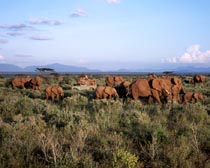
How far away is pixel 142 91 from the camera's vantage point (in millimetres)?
22500

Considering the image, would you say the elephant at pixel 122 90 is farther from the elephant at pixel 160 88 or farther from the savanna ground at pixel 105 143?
the savanna ground at pixel 105 143

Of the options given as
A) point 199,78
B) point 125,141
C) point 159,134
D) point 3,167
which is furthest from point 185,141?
point 199,78

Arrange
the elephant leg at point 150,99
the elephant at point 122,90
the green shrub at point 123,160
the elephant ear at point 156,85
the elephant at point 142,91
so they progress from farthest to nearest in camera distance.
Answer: the elephant at point 122,90 < the elephant ear at point 156,85 < the elephant at point 142,91 < the elephant leg at point 150,99 < the green shrub at point 123,160

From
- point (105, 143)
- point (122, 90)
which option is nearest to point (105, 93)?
point (122, 90)

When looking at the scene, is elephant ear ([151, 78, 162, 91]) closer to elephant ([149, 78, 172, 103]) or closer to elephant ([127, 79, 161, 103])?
elephant ([149, 78, 172, 103])

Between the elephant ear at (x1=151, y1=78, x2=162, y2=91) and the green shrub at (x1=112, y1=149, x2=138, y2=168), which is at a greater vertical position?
the elephant ear at (x1=151, y1=78, x2=162, y2=91)

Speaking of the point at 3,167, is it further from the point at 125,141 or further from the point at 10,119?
the point at 10,119

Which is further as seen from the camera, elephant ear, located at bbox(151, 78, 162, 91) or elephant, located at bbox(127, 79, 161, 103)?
elephant ear, located at bbox(151, 78, 162, 91)

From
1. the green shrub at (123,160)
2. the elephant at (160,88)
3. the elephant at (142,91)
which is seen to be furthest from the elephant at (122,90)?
the green shrub at (123,160)

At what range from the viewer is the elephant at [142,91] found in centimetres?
2220

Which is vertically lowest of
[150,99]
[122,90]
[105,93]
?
[150,99]

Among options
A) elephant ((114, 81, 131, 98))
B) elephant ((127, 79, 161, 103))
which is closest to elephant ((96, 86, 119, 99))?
elephant ((114, 81, 131, 98))

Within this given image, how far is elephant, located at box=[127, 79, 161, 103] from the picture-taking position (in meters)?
22.2

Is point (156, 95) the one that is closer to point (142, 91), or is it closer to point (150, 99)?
point (150, 99)
